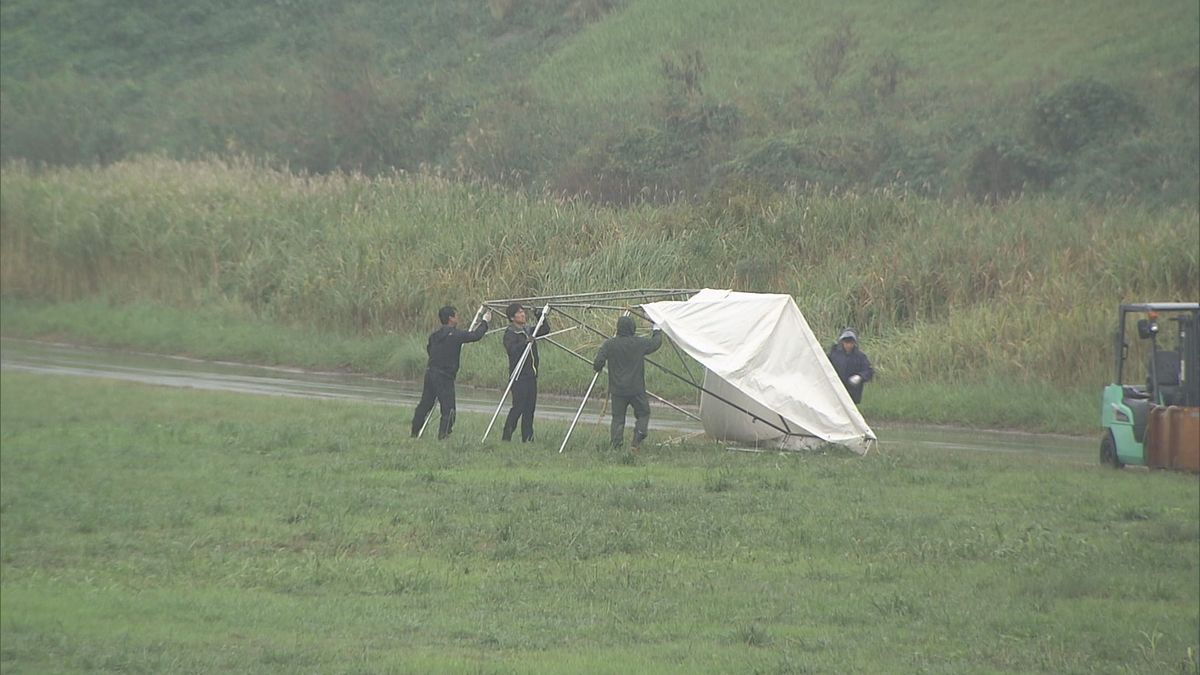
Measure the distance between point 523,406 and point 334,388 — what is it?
796cm

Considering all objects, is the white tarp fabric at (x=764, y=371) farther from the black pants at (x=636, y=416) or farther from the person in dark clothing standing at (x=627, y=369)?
the black pants at (x=636, y=416)

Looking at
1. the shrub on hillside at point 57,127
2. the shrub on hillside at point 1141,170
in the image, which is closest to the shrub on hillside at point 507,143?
the shrub on hillside at point 57,127

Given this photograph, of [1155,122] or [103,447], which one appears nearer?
[103,447]

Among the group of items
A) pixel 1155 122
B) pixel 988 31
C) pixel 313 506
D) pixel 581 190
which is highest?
pixel 988 31

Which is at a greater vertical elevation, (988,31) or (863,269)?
(988,31)

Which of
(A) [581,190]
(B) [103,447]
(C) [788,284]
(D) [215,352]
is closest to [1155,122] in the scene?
(A) [581,190]

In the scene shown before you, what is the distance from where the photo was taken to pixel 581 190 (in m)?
43.8

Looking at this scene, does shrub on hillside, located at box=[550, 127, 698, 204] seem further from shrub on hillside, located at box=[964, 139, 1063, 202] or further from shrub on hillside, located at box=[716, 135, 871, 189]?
shrub on hillside, located at box=[964, 139, 1063, 202]

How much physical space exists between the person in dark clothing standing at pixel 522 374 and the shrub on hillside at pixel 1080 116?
28.2 meters

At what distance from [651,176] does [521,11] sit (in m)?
24.5

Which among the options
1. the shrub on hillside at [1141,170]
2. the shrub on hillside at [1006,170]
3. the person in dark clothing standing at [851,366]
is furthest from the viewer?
the shrub on hillside at [1006,170]

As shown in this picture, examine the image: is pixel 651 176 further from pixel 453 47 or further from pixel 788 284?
pixel 453 47

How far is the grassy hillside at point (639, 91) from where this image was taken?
148ft

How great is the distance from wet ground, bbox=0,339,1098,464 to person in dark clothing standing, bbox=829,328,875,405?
35.1 inches
